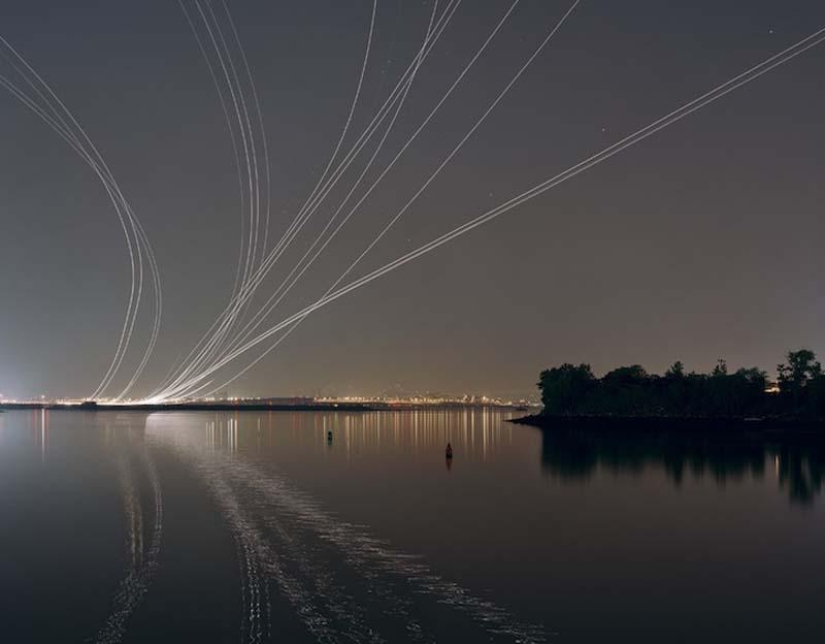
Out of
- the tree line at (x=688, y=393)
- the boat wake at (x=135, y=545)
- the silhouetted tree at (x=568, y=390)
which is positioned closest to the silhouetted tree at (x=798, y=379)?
the tree line at (x=688, y=393)

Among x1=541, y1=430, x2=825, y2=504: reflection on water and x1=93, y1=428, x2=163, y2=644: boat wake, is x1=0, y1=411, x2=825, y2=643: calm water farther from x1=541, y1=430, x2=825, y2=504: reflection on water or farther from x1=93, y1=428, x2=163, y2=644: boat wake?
x1=541, y1=430, x2=825, y2=504: reflection on water

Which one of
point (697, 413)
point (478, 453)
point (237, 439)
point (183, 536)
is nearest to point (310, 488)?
point (183, 536)

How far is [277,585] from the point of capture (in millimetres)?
22516

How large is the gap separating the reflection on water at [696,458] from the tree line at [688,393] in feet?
82.7

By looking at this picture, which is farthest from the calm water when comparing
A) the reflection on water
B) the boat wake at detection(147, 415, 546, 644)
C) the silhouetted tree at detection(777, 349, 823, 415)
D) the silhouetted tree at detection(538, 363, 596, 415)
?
the silhouetted tree at detection(538, 363, 596, 415)

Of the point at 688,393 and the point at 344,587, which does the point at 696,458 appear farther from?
the point at 688,393

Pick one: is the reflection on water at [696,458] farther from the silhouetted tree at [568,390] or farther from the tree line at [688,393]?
the silhouetted tree at [568,390]

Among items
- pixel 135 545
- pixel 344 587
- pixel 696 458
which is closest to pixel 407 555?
pixel 344 587

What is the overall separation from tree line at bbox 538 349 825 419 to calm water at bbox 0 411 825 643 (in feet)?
220

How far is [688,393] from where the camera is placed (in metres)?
131

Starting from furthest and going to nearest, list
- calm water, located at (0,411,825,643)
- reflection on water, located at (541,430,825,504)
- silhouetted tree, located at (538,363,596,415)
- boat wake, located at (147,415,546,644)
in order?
1. silhouetted tree, located at (538,363,596,415)
2. reflection on water, located at (541,430,825,504)
3. calm water, located at (0,411,825,643)
4. boat wake, located at (147,415,546,644)

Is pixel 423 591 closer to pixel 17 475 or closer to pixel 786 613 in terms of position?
pixel 786 613

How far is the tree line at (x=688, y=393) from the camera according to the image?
118 meters

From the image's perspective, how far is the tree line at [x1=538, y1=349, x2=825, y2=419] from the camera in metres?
118
